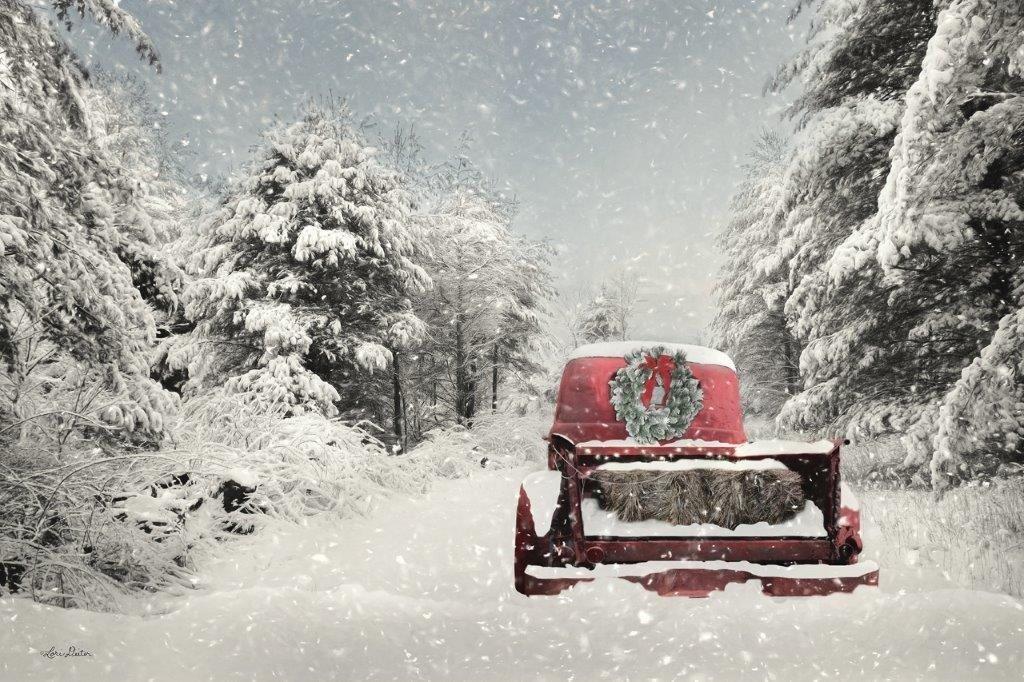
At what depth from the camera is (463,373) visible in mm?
21094

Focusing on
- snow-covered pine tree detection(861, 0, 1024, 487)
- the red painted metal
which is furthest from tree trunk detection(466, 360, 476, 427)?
snow-covered pine tree detection(861, 0, 1024, 487)

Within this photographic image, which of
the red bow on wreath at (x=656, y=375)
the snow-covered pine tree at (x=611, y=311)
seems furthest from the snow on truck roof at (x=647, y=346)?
the snow-covered pine tree at (x=611, y=311)

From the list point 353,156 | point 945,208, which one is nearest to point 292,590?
point 945,208

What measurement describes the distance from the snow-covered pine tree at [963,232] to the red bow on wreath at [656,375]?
233 cm

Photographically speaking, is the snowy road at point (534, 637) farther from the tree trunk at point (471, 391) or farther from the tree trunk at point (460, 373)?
the tree trunk at point (471, 391)

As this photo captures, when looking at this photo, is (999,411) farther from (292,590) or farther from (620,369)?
(292,590)

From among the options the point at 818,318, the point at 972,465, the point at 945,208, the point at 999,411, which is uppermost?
the point at 945,208

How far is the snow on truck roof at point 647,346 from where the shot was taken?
23.4ft

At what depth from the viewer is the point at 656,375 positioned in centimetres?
664

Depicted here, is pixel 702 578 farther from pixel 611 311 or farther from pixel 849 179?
pixel 611 311

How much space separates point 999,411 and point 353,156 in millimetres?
13238

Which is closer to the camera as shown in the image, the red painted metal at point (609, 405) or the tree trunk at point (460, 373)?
the red painted metal at point (609, 405)

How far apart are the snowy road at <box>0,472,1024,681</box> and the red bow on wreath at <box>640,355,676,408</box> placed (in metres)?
2.73
